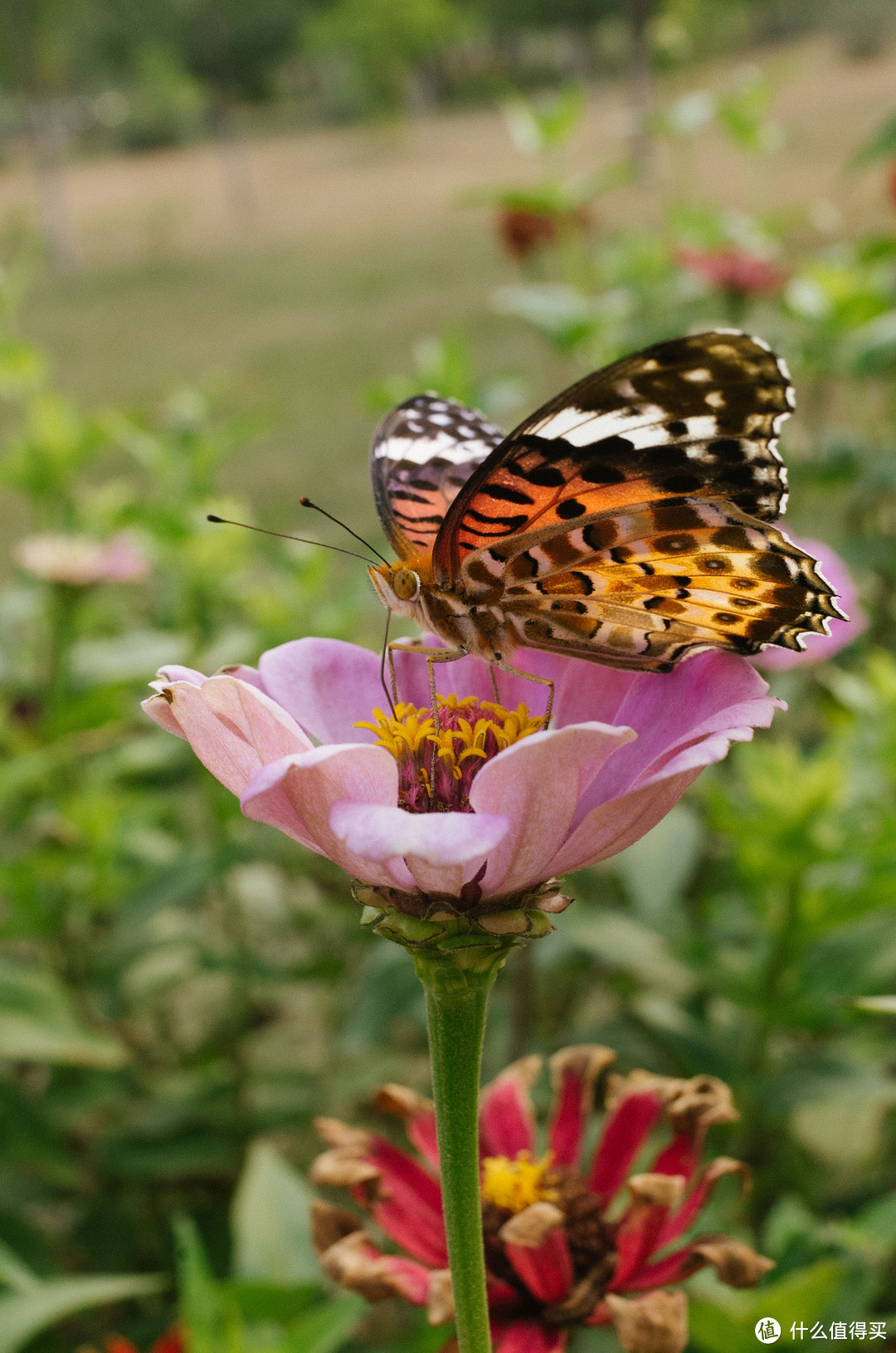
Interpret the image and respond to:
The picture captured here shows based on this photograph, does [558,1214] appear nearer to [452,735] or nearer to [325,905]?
[452,735]

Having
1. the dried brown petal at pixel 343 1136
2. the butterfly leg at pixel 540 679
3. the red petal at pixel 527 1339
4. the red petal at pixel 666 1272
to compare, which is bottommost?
the red petal at pixel 527 1339

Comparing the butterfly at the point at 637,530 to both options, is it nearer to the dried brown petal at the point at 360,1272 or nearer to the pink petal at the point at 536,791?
the pink petal at the point at 536,791

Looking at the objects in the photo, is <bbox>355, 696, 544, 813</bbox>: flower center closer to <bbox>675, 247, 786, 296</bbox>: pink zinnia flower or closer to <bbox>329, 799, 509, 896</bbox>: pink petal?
<bbox>329, 799, 509, 896</bbox>: pink petal

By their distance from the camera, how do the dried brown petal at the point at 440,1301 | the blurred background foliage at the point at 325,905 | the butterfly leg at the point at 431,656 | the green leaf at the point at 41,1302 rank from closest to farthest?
the dried brown petal at the point at 440,1301, the butterfly leg at the point at 431,656, the green leaf at the point at 41,1302, the blurred background foliage at the point at 325,905

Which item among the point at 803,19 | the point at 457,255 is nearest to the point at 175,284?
the point at 457,255

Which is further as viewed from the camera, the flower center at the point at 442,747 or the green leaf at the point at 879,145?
the green leaf at the point at 879,145

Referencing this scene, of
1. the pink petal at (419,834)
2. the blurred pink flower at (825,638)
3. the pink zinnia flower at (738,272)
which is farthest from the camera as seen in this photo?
the pink zinnia flower at (738,272)

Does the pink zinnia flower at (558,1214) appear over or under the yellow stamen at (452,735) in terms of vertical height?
under

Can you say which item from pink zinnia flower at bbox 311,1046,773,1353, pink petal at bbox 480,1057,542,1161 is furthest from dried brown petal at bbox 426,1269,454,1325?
pink petal at bbox 480,1057,542,1161

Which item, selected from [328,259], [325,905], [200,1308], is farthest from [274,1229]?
[328,259]

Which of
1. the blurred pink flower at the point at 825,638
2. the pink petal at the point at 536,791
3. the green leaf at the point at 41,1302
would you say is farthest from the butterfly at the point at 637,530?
the blurred pink flower at the point at 825,638
